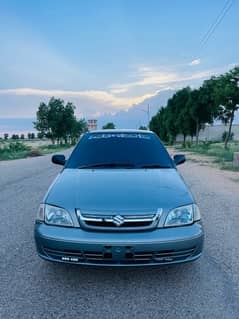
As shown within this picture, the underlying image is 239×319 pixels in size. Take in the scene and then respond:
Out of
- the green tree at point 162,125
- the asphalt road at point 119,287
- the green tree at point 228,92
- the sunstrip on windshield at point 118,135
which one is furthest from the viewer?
the green tree at point 162,125

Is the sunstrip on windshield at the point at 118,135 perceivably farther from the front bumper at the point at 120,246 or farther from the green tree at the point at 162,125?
the green tree at the point at 162,125

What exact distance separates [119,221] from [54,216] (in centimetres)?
70

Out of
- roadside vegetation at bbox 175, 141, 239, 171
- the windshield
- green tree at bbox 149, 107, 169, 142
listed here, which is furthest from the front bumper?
green tree at bbox 149, 107, 169, 142

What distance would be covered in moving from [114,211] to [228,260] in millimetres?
1870

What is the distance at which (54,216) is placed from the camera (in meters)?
3.68

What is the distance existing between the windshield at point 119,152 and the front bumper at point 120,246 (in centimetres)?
150

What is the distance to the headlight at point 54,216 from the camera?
3.59 metres

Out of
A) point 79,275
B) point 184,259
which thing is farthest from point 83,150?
point 184,259

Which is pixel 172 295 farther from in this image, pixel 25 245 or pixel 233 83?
pixel 233 83

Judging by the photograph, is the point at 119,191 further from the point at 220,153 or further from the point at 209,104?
the point at 209,104

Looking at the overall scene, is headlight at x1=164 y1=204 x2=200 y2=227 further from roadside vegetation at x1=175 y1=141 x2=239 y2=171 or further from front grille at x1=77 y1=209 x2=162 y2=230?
roadside vegetation at x1=175 y1=141 x2=239 y2=171

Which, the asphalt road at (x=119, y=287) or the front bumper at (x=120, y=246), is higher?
the front bumper at (x=120, y=246)

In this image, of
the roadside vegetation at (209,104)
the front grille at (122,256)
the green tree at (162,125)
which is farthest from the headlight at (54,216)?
the green tree at (162,125)

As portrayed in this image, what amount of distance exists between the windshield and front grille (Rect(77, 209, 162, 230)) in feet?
4.72
